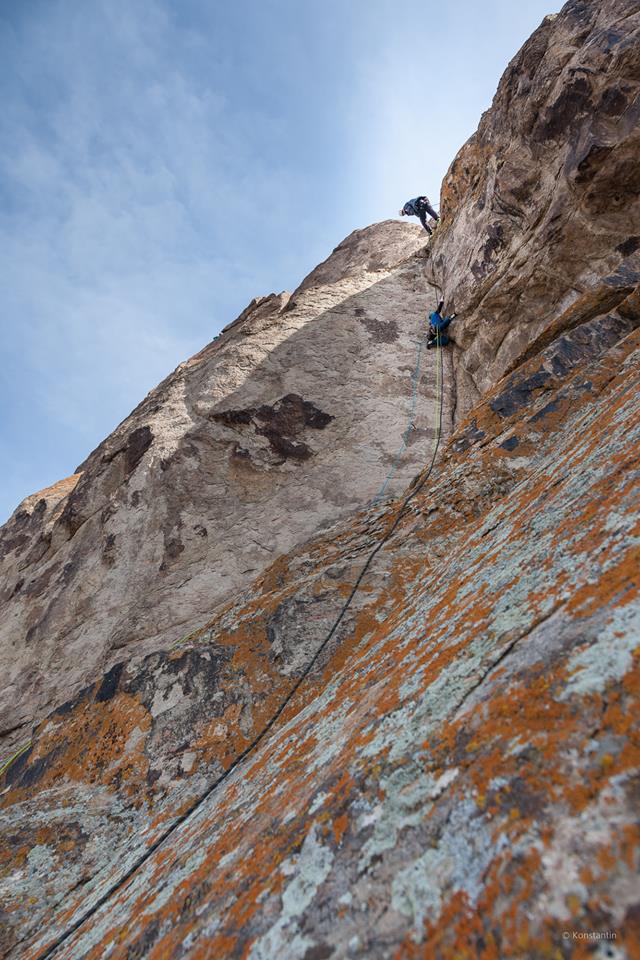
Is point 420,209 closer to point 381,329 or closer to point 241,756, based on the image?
point 381,329

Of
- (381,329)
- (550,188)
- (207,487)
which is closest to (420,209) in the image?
(381,329)

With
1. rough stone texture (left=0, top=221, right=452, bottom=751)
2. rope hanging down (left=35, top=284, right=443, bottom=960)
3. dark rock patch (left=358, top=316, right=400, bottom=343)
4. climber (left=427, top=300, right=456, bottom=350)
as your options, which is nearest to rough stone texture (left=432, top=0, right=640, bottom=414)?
climber (left=427, top=300, right=456, bottom=350)

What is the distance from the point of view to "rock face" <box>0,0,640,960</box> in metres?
1.55

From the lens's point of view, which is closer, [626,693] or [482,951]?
[482,951]

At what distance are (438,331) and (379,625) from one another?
33.8 ft

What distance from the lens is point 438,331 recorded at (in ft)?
43.6

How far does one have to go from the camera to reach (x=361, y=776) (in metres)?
2.16

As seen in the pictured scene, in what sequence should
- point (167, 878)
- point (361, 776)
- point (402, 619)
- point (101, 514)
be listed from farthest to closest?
point (101, 514)
point (402, 619)
point (167, 878)
point (361, 776)

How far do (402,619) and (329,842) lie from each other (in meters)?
2.10

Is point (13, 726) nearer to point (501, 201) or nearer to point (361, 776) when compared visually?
point (361, 776)

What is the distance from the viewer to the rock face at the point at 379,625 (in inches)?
61.1

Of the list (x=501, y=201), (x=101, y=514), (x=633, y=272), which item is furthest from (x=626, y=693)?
(x=501, y=201)

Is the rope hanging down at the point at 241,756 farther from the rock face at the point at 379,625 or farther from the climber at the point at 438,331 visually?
the climber at the point at 438,331

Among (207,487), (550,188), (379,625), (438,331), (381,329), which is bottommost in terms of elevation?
(379,625)
